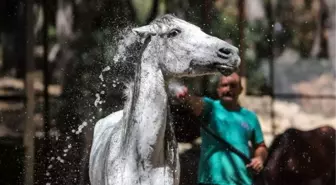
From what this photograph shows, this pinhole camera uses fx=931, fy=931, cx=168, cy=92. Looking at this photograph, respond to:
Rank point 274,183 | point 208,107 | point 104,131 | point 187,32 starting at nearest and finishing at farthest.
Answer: point 187,32
point 104,131
point 208,107
point 274,183

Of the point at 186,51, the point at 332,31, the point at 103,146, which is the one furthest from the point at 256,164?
the point at 332,31

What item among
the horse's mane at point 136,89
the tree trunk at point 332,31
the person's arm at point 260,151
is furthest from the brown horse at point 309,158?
the horse's mane at point 136,89

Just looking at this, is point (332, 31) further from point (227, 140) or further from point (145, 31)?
point (145, 31)

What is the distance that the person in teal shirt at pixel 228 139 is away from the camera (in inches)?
186

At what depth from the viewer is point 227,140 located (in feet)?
15.5

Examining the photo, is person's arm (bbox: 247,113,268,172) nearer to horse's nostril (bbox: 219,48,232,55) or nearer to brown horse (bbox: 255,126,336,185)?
brown horse (bbox: 255,126,336,185)

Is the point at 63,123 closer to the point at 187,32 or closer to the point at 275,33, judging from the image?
the point at 275,33

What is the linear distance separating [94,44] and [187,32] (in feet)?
7.32

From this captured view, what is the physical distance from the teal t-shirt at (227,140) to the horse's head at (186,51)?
3.67ft

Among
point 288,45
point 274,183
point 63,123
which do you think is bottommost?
point 274,183

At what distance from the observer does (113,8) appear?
19.4 feet

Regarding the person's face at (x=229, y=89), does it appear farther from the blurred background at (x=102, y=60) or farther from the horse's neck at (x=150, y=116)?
the horse's neck at (x=150, y=116)

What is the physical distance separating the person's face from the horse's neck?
127 cm

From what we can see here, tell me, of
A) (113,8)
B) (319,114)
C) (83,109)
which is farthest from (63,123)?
(319,114)
